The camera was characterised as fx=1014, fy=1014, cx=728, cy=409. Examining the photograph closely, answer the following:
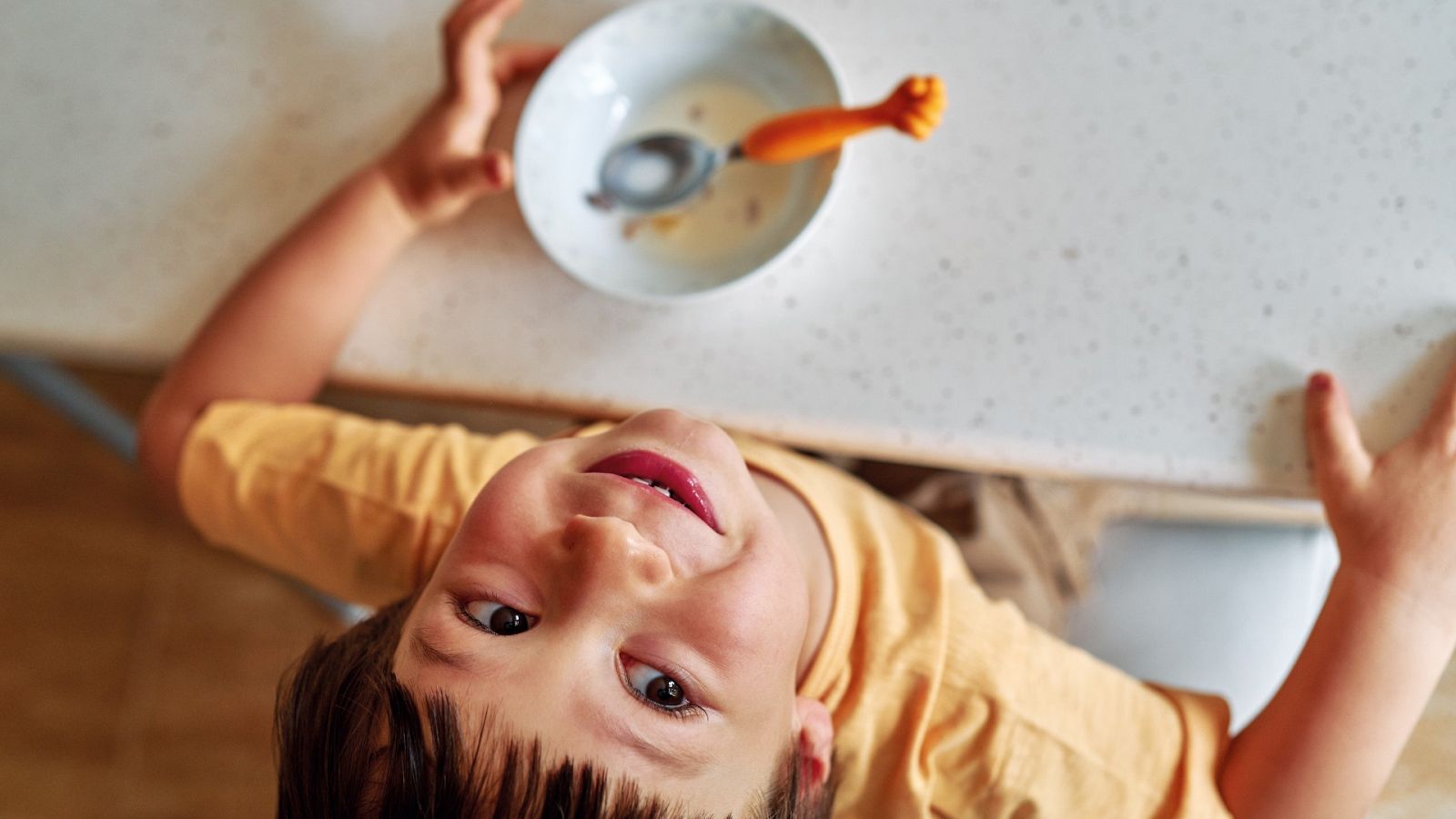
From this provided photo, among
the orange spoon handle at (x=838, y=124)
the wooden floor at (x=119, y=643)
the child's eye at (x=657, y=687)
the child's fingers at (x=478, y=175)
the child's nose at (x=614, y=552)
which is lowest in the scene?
the wooden floor at (x=119, y=643)

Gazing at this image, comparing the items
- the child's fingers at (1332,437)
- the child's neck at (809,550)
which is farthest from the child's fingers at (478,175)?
the child's fingers at (1332,437)

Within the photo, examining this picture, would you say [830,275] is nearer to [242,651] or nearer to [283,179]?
[283,179]

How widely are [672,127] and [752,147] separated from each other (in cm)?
9

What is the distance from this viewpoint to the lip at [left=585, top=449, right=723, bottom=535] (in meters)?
0.57

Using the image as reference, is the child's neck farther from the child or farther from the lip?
the lip

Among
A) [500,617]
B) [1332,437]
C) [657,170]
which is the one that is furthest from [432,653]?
[1332,437]

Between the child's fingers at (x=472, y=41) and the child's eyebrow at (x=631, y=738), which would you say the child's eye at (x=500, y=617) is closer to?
the child's eyebrow at (x=631, y=738)

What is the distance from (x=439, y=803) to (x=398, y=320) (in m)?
0.36

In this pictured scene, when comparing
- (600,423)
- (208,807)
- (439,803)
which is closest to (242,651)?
(208,807)

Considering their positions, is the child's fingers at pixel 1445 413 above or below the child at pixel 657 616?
above

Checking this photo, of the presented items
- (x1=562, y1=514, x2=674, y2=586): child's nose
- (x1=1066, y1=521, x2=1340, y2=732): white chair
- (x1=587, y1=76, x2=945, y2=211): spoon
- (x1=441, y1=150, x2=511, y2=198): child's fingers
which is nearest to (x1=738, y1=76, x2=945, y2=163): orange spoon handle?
(x1=587, y1=76, x2=945, y2=211): spoon

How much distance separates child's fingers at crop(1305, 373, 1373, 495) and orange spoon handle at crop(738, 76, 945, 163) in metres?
0.28

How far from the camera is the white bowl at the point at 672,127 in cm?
69

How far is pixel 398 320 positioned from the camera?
727 mm
